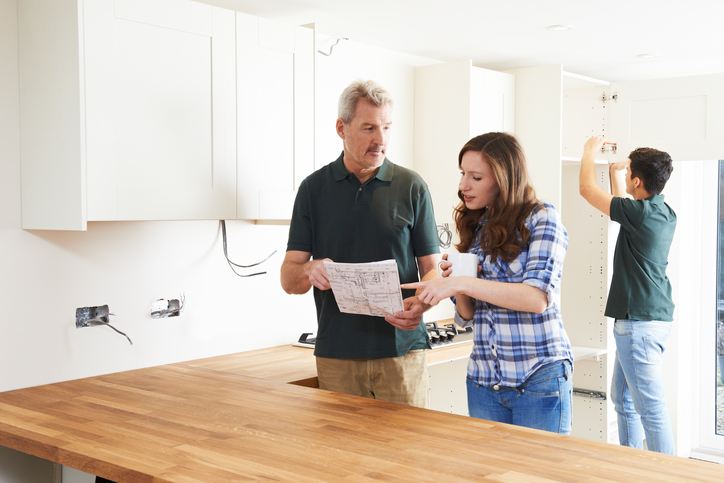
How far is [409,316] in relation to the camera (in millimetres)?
2010

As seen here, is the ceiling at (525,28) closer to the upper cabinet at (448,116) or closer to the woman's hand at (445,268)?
the upper cabinet at (448,116)

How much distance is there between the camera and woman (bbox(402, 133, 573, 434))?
1766 mm

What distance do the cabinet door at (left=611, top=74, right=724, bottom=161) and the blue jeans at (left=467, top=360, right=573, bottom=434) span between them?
221 centimetres

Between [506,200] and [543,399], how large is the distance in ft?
1.78

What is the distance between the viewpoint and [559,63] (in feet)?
12.5

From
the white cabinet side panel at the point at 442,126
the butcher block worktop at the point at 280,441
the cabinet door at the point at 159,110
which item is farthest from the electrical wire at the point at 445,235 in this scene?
the butcher block worktop at the point at 280,441

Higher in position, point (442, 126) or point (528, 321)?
point (442, 126)

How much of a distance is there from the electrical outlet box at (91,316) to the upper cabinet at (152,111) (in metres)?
0.36

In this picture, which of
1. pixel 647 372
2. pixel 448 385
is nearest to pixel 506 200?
pixel 647 372

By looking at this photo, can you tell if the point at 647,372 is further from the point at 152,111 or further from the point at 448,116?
the point at 152,111


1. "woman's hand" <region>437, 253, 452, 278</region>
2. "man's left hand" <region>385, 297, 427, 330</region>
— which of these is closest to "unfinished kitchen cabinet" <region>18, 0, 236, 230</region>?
"man's left hand" <region>385, 297, 427, 330</region>

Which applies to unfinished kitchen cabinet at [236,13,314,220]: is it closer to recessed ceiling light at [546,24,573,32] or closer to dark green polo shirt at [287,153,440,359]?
dark green polo shirt at [287,153,440,359]

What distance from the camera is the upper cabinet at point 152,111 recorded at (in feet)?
6.64

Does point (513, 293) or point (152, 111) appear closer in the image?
point (513, 293)
